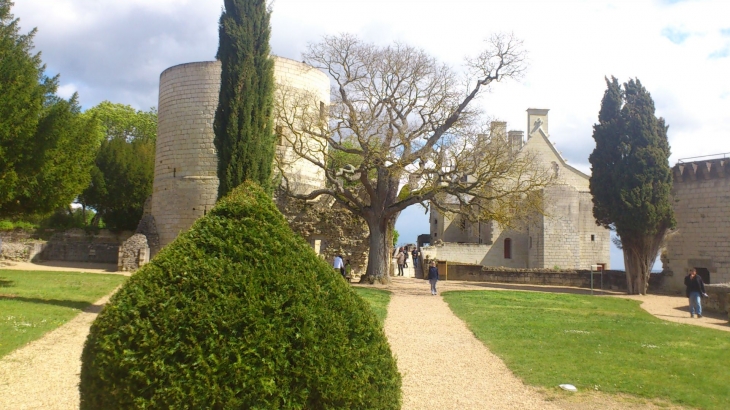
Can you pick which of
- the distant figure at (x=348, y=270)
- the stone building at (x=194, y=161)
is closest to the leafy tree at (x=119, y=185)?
the stone building at (x=194, y=161)

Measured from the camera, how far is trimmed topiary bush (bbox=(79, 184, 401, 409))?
3.54 metres

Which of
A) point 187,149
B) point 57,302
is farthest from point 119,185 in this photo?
point 57,302

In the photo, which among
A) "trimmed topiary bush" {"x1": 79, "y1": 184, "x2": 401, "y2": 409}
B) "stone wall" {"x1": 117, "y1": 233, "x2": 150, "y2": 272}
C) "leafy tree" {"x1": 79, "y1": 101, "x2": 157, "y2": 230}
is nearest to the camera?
"trimmed topiary bush" {"x1": 79, "y1": 184, "x2": 401, "y2": 409}

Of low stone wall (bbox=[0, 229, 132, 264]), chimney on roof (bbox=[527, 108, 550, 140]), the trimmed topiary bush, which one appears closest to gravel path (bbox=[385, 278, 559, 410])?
the trimmed topiary bush

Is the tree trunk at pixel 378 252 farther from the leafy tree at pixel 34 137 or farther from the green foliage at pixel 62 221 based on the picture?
the green foliage at pixel 62 221

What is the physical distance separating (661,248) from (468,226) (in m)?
19.7

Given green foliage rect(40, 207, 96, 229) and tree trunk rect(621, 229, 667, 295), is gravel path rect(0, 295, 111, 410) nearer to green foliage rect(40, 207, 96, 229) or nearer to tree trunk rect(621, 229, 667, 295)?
tree trunk rect(621, 229, 667, 295)

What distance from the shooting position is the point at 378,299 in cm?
1672

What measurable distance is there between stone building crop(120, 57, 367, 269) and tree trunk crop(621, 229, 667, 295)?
11.5 meters

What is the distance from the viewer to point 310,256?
426cm

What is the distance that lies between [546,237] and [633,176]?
45.6 ft

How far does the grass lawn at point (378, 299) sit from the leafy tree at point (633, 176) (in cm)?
1098

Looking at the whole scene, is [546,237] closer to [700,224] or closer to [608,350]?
[700,224]

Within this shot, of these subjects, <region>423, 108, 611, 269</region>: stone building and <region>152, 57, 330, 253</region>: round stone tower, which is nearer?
<region>152, 57, 330, 253</region>: round stone tower
